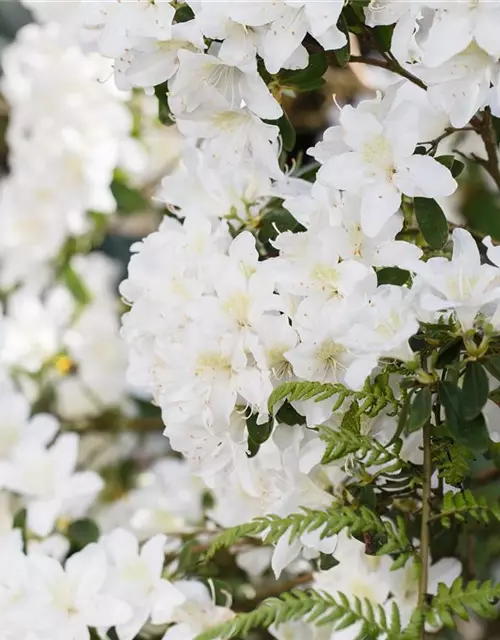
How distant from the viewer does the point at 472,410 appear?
66cm

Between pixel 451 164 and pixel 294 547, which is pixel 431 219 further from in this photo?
pixel 294 547

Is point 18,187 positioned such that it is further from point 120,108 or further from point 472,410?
point 472,410

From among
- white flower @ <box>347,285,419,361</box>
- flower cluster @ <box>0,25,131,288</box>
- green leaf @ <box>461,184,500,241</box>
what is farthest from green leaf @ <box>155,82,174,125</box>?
green leaf @ <box>461,184,500,241</box>

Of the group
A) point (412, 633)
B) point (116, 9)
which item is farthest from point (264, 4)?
point (412, 633)

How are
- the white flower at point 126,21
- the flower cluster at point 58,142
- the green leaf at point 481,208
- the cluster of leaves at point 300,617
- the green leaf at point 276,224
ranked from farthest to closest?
the green leaf at point 481,208 → the flower cluster at point 58,142 → the green leaf at point 276,224 → the white flower at point 126,21 → the cluster of leaves at point 300,617

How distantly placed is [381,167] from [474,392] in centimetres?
20

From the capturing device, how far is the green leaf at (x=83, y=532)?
1127 mm

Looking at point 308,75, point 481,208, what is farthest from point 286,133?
point 481,208

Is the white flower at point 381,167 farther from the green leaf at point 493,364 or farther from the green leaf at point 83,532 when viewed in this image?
the green leaf at point 83,532

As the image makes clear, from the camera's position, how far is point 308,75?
2.75ft

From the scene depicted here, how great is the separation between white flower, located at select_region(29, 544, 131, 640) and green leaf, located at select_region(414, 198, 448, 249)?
462 millimetres

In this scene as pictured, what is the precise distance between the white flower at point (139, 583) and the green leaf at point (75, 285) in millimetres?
680

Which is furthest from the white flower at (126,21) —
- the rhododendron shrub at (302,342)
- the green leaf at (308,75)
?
the green leaf at (308,75)

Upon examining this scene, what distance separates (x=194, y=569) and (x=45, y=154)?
2.63 feet
